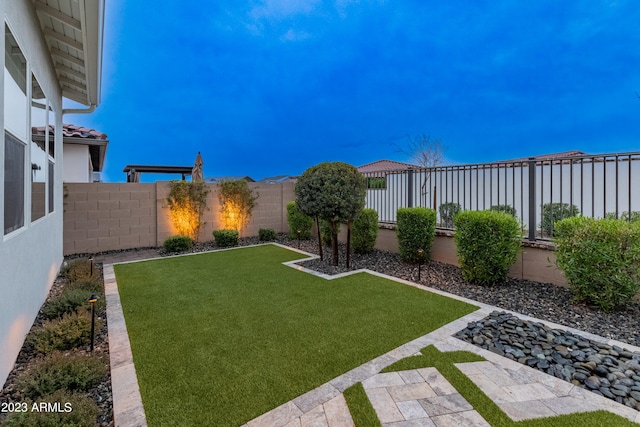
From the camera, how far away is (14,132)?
2881mm

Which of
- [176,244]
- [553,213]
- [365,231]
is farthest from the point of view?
[176,244]

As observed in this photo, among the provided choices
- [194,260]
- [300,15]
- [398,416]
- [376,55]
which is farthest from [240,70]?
[398,416]

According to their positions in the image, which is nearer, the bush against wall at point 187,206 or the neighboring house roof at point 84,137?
the bush against wall at point 187,206

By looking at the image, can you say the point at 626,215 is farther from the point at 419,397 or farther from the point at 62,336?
the point at 62,336

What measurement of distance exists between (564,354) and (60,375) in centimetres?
442

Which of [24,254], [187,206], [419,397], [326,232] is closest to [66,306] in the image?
[24,254]

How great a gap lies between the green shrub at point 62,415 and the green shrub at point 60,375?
16 centimetres

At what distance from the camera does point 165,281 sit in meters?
5.50

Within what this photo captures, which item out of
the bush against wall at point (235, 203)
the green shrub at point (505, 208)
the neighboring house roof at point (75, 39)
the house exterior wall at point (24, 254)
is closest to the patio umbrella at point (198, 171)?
the bush against wall at point (235, 203)

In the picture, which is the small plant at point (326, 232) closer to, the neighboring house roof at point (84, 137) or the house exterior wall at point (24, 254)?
the house exterior wall at point (24, 254)

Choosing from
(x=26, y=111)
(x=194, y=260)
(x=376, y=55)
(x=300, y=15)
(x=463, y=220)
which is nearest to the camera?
(x=26, y=111)

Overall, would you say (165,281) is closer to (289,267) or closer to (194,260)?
(194,260)

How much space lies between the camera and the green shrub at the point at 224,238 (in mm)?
8898

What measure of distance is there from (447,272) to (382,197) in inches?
122
